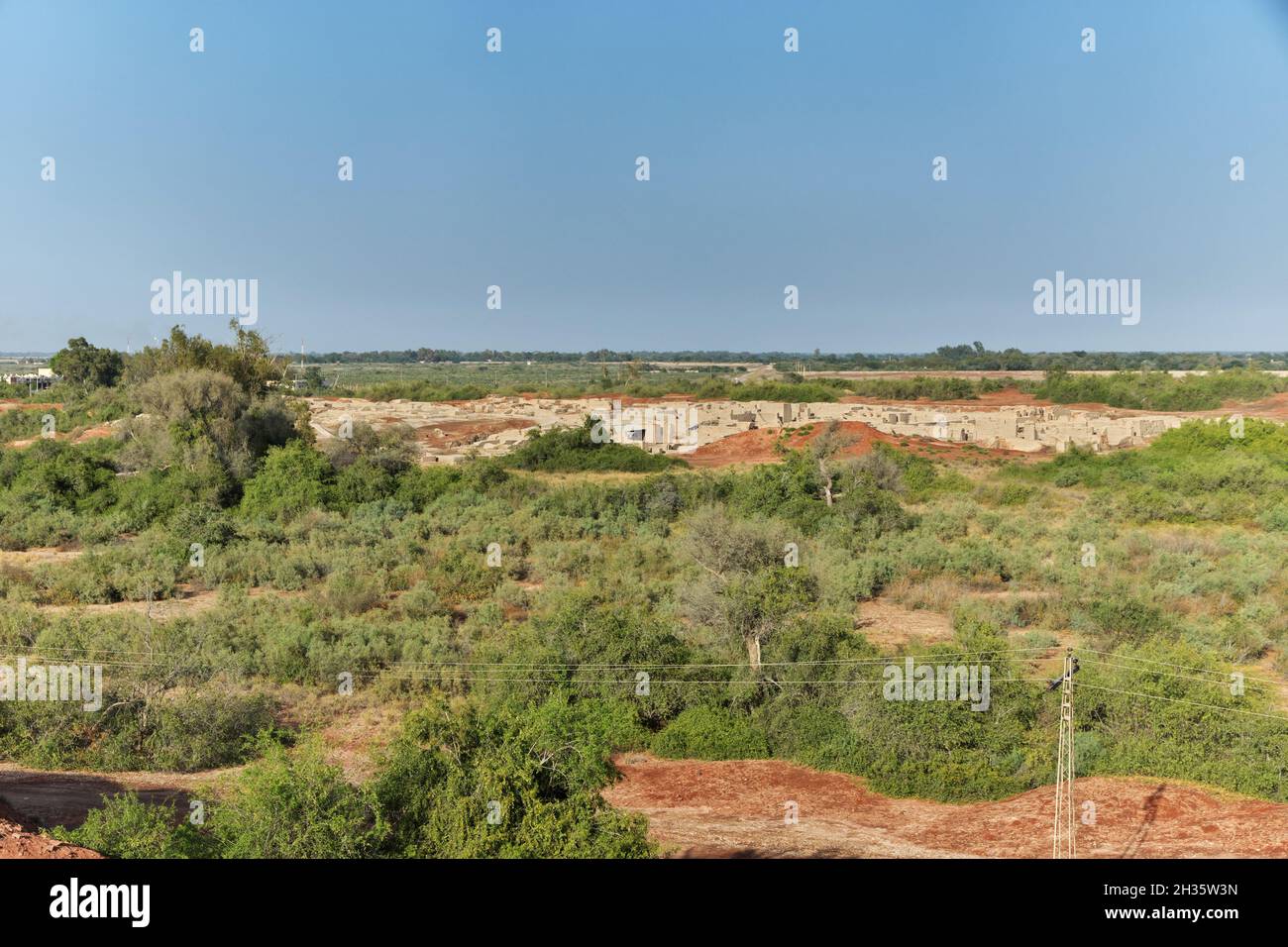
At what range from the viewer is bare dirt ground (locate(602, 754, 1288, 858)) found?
8430 mm

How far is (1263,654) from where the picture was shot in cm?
1385

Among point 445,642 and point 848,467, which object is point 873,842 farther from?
point 848,467

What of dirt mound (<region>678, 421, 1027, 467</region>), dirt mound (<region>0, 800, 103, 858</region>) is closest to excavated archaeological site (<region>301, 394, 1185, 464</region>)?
dirt mound (<region>678, 421, 1027, 467</region>)

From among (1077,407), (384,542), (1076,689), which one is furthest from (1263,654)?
(1077,407)

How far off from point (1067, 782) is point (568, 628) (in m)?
6.84

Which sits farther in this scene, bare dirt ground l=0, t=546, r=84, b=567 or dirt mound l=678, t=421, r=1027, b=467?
dirt mound l=678, t=421, r=1027, b=467

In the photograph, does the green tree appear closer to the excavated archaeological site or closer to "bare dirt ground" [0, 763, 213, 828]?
the excavated archaeological site

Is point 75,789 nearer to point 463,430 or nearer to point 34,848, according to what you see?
point 34,848

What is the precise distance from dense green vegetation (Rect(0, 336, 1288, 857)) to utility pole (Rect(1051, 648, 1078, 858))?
4.75ft

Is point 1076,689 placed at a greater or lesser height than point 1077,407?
lesser

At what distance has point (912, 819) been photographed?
31.4 ft

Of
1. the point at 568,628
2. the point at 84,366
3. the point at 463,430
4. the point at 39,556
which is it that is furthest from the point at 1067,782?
the point at 84,366

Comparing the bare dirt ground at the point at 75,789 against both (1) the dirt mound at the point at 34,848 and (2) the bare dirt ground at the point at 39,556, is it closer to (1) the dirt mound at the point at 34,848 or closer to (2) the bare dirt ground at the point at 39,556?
(1) the dirt mound at the point at 34,848
